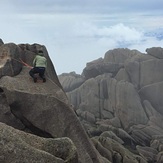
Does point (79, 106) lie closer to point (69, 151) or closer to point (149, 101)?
point (149, 101)

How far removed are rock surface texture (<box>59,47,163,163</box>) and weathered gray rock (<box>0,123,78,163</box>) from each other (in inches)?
2073

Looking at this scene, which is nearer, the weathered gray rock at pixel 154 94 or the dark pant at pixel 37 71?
the dark pant at pixel 37 71

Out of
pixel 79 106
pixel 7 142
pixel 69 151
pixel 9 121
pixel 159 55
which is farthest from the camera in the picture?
pixel 159 55

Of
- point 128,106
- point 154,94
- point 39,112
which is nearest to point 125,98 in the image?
point 128,106

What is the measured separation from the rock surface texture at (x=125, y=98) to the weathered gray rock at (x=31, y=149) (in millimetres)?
52660

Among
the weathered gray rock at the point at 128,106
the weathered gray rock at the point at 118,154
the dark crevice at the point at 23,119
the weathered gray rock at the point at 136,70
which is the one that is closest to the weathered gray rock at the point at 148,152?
the weathered gray rock at the point at 118,154

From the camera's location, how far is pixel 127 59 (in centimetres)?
10806

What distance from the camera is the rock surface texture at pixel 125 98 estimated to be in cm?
7931

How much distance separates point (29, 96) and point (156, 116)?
2616 inches

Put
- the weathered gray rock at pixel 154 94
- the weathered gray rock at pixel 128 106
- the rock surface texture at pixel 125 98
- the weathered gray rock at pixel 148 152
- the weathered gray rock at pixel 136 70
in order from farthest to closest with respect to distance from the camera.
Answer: the weathered gray rock at pixel 136 70, the weathered gray rock at pixel 154 94, the weathered gray rock at pixel 128 106, the rock surface texture at pixel 125 98, the weathered gray rock at pixel 148 152

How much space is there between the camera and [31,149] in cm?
1714

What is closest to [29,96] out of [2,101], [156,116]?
[2,101]

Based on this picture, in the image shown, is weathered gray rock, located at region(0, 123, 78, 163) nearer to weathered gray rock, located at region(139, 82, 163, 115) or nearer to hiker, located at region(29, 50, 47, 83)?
hiker, located at region(29, 50, 47, 83)

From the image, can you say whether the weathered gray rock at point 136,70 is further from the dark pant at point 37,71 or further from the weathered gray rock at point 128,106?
the dark pant at point 37,71
